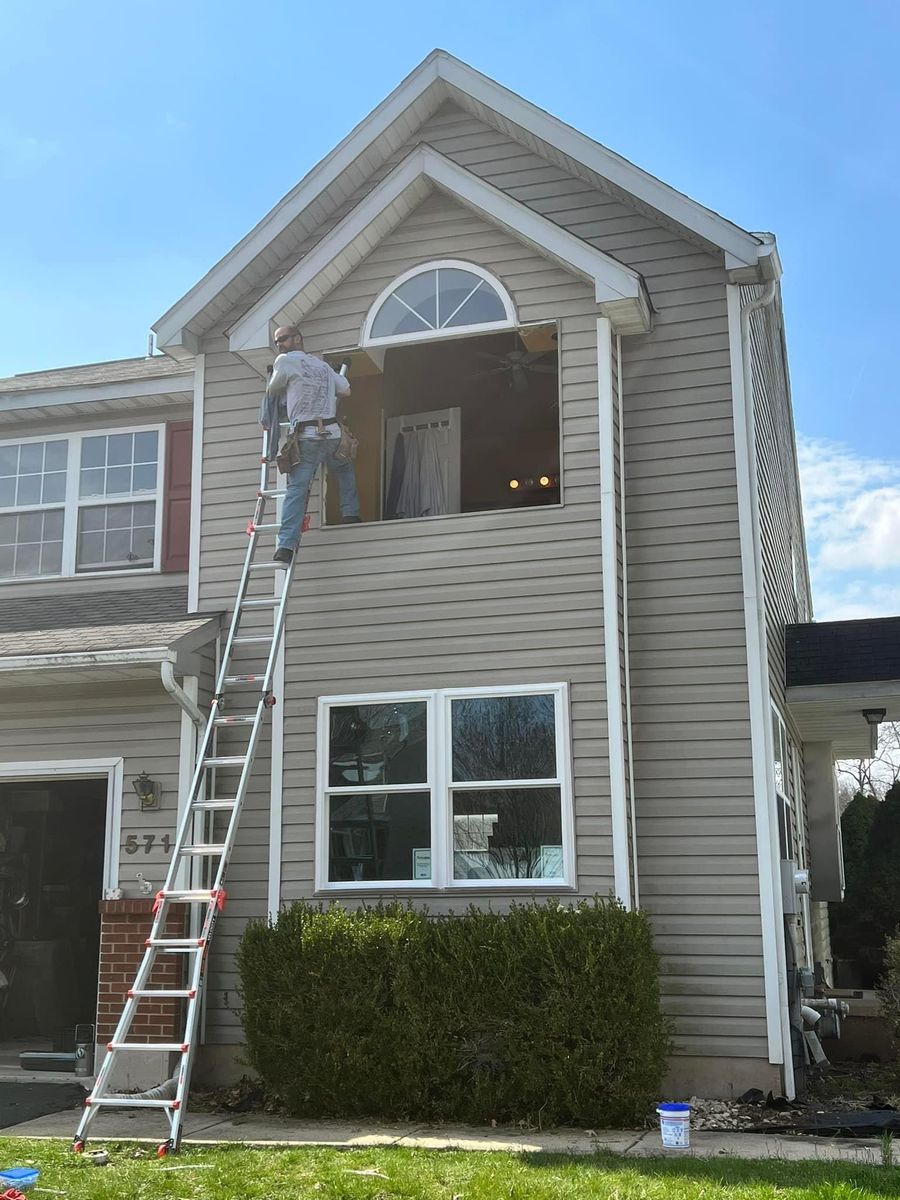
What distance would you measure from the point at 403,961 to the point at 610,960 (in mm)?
1381

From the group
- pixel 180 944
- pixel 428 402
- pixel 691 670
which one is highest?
pixel 428 402

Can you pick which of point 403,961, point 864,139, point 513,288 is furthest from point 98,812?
point 864,139

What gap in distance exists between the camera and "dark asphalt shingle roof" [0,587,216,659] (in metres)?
9.85

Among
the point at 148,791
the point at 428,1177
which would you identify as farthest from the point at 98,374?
the point at 428,1177

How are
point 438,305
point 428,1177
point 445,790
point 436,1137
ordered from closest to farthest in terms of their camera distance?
point 428,1177 < point 436,1137 < point 445,790 < point 438,305

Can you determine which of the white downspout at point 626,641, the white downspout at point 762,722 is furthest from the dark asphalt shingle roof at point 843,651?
the white downspout at point 626,641

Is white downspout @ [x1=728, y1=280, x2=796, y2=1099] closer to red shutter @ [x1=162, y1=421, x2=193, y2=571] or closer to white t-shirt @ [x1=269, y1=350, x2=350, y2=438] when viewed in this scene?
white t-shirt @ [x1=269, y1=350, x2=350, y2=438]

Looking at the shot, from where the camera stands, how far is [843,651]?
1152cm

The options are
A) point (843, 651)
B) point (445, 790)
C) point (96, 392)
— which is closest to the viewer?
point (445, 790)

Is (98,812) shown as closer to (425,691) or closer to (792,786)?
(425,691)

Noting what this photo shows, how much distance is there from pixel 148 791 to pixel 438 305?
4.57 meters

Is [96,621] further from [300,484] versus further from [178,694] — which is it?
[300,484]

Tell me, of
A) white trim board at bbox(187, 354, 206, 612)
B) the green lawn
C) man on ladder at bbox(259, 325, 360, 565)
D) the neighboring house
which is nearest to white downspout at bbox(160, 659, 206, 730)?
the neighboring house

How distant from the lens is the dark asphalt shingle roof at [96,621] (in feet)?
32.3
